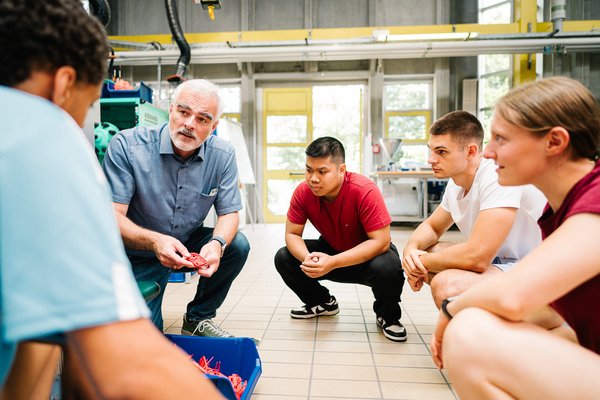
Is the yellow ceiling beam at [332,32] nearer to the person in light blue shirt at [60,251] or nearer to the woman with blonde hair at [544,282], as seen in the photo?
the woman with blonde hair at [544,282]

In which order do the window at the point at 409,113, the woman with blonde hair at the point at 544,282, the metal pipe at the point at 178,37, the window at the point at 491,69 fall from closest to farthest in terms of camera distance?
the woman with blonde hair at the point at 544,282 < the metal pipe at the point at 178,37 < the window at the point at 491,69 < the window at the point at 409,113

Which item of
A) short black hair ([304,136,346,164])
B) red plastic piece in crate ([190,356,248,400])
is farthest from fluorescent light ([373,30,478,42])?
red plastic piece in crate ([190,356,248,400])

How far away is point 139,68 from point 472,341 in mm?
8845

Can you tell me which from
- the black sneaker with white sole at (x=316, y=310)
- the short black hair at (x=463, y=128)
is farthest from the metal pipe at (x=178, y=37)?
the short black hair at (x=463, y=128)

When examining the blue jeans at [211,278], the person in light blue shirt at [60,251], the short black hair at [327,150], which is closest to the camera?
the person in light blue shirt at [60,251]

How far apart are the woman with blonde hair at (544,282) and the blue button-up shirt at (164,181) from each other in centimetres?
136

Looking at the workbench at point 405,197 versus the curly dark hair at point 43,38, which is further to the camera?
the workbench at point 405,197

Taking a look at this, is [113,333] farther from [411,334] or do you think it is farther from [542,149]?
[411,334]

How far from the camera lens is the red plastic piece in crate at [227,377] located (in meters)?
1.44

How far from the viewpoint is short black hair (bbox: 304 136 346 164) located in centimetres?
213

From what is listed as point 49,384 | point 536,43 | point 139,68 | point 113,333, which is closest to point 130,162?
point 49,384

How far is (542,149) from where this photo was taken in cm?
93

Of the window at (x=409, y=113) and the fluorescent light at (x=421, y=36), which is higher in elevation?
the fluorescent light at (x=421, y=36)

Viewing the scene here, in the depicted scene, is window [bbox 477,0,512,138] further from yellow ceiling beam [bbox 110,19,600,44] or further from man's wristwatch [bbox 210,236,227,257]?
man's wristwatch [bbox 210,236,227,257]
